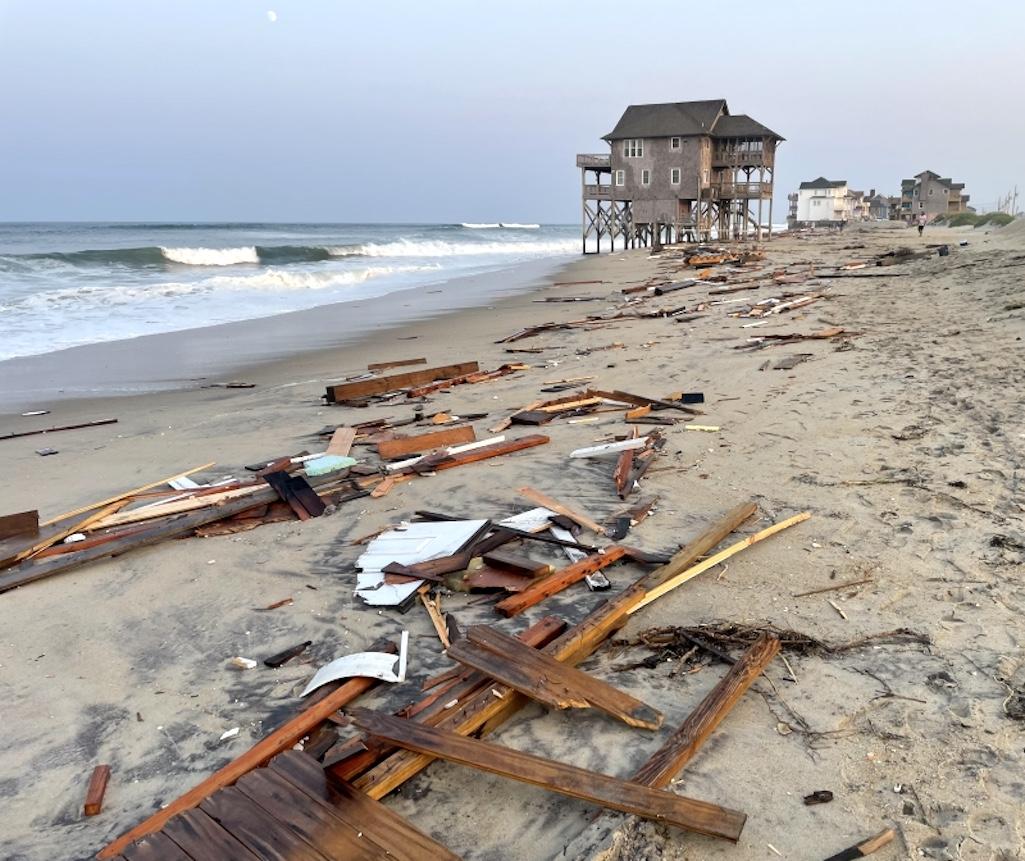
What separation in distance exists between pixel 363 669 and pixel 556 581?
1264 millimetres

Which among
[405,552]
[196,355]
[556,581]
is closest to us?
[556,581]

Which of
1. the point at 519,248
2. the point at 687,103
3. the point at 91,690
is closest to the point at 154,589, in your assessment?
the point at 91,690

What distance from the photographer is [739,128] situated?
49.0 metres

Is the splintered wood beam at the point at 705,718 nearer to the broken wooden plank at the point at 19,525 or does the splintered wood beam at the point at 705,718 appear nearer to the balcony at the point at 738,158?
the broken wooden plank at the point at 19,525

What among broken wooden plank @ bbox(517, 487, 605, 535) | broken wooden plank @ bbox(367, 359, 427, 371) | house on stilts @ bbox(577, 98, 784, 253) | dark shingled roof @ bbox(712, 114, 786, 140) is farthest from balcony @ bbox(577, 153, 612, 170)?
broken wooden plank @ bbox(517, 487, 605, 535)

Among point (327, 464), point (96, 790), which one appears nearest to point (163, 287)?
point (327, 464)

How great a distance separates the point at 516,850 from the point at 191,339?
16.8m

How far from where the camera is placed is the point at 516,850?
2.45 metres

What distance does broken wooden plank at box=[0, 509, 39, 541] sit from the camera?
17.0ft

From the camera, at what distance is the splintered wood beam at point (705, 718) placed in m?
2.65

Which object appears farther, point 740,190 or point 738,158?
point 738,158

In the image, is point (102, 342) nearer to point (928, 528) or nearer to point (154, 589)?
point (154, 589)

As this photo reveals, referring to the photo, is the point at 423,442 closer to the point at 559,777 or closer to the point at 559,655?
the point at 559,655

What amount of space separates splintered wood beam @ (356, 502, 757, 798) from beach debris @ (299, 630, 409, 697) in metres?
0.48
